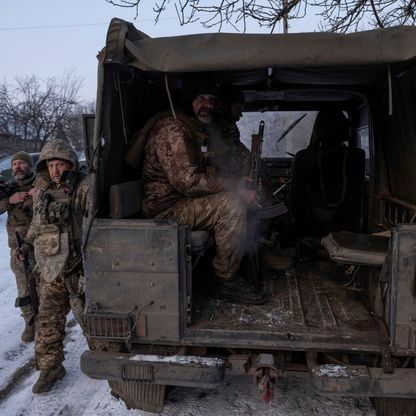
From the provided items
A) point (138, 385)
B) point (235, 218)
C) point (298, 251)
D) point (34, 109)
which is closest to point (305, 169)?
point (298, 251)

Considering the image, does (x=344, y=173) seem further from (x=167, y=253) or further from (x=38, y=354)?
(x=38, y=354)

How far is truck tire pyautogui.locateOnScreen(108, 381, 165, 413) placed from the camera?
2.91 metres

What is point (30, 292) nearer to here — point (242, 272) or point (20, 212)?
point (20, 212)

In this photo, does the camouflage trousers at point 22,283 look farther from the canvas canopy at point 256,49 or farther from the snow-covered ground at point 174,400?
the canvas canopy at point 256,49

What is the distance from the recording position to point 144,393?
2920 millimetres

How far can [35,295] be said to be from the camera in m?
3.92

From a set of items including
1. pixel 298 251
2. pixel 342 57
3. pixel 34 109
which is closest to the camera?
pixel 342 57

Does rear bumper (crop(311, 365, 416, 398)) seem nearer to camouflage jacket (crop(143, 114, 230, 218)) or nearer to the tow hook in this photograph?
the tow hook

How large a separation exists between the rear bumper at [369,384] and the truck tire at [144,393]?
3.50 ft

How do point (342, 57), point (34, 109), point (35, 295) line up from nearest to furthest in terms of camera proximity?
1. point (342, 57)
2. point (35, 295)
3. point (34, 109)

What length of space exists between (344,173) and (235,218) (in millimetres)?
2035

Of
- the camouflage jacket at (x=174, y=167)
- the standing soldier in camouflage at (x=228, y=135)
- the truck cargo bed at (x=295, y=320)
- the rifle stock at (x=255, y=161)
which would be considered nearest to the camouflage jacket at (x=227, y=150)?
the standing soldier in camouflage at (x=228, y=135)

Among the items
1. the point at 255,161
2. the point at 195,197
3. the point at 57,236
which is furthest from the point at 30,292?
the point at 255,161

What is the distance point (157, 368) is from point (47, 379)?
1.30m
